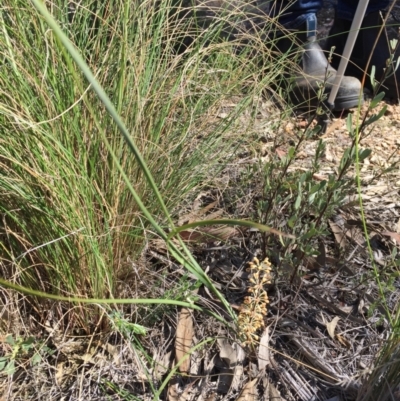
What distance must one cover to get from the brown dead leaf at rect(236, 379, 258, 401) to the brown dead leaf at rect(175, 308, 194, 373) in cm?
13

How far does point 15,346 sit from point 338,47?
1.83 meters

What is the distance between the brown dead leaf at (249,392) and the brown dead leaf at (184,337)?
13 centimetres

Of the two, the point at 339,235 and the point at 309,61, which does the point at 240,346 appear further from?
the point at 309,61

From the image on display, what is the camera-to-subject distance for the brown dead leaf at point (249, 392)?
3.48 feet

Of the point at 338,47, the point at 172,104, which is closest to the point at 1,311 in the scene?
the point at 172,104

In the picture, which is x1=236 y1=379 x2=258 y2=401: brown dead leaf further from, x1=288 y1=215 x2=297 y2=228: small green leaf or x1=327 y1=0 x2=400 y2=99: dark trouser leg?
x1=327 y1=0 x2=400 y2=99: dark trouser leg

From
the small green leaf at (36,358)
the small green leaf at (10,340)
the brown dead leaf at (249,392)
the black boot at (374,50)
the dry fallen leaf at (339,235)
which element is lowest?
the brown dead leaf at (249,392)

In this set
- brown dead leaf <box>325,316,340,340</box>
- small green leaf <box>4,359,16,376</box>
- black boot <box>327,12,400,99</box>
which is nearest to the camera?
small green leaf <box>4,359,16,376</box>

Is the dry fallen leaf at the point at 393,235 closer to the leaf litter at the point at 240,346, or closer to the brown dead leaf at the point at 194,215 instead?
the leaf litter at the point at 240,346

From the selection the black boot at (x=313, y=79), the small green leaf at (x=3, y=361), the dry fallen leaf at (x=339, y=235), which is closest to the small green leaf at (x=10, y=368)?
the small green leaf at (x=3, y=361)

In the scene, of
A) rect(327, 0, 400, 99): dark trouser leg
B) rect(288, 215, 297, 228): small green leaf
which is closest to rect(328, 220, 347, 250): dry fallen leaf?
rect(288, 215, 297, 228): small green leaf

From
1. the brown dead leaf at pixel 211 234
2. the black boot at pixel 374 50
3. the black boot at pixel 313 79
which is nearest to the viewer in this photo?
the brown dead leaf at pixel 211 234

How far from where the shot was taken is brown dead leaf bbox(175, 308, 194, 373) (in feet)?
3.68

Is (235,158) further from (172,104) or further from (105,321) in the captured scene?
(105,321)
